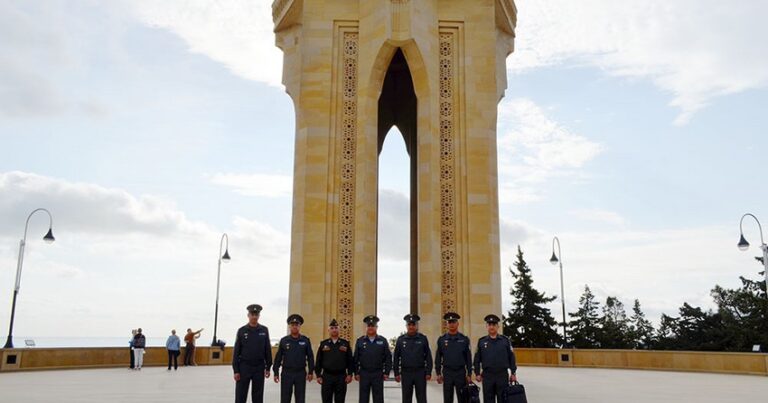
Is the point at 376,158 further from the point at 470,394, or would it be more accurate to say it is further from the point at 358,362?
the point at 470,394

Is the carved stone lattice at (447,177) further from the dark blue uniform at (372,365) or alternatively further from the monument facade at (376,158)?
the dark blue uniform at (372,365)

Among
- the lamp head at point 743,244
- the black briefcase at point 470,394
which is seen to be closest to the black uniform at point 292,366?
the black briefcase at point 470,394

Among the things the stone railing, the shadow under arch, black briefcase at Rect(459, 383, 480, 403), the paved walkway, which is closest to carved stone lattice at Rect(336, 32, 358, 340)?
the shadow under arch

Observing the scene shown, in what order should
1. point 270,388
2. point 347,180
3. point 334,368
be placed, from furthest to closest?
1. point 347,180
2. point 270,388
3. point 334,368

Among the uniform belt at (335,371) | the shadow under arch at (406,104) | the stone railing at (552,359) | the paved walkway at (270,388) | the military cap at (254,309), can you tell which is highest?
Result: the shadow under arch at (406,104)

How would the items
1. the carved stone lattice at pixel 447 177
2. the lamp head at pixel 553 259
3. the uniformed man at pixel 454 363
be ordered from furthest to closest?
the lamp head at pixel 553 259, the carved stone lattice at pixel 447 177, the uniformed man at pixel 454 363

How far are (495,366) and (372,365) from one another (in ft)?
5.50

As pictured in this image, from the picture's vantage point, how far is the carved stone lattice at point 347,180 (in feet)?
51.2

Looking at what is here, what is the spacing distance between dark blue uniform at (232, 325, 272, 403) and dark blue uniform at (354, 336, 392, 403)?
50.0 inches

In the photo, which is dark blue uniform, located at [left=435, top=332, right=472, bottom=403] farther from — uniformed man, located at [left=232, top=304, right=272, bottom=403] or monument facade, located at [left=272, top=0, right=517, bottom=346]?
monument facade, located at [left=272, top=0, right=517, bottom=346]

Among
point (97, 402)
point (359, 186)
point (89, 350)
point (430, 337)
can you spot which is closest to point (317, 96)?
point (359, 186)

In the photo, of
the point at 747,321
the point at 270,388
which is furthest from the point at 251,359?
the point at 747,321

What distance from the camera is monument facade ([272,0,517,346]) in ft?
51.2

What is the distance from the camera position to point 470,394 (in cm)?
807
